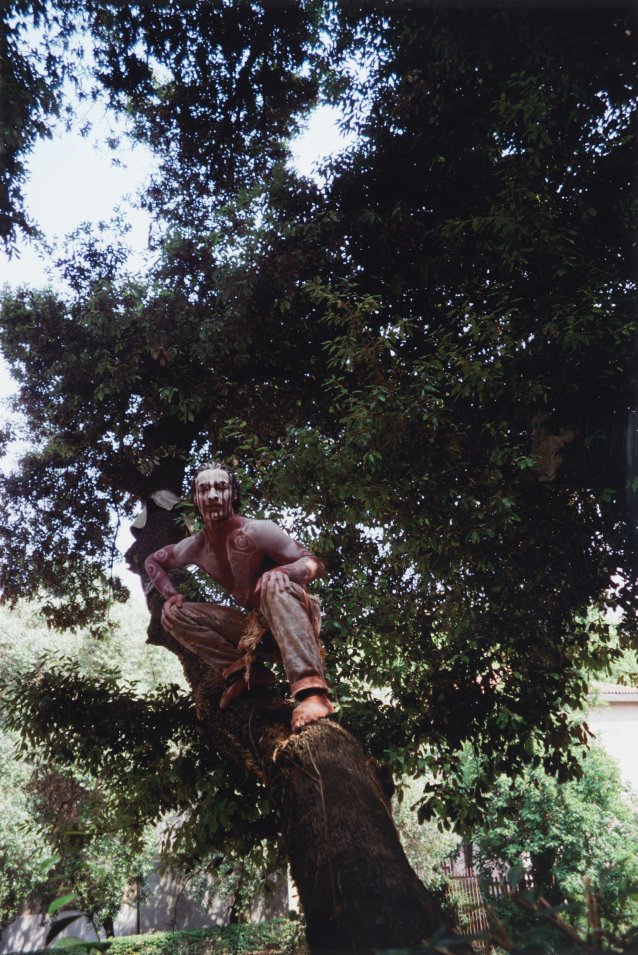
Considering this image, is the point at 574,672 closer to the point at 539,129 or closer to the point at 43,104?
the point at 539,129

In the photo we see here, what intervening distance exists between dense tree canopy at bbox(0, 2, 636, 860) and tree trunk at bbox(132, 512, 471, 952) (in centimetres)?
187

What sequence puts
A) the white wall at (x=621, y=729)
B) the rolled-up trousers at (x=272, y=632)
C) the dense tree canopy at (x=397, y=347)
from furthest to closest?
the white wall at (x=621, y=729) → the dense tree canopy at (x=397, y=347) → the rolled-up trousers at (x=272, y=632)

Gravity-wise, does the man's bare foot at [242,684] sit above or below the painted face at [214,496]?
below

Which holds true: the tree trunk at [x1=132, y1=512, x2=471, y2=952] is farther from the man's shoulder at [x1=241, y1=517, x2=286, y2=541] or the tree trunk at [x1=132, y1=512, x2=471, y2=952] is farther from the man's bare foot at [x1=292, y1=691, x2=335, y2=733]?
the man's shoulder at [x1=241, y1=517, x2=286, y2=541]

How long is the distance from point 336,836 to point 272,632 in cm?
118

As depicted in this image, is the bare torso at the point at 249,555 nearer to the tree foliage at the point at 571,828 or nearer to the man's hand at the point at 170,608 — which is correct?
the man's hand at the point at 170,608

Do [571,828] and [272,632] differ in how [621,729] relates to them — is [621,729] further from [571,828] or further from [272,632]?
[272,632]

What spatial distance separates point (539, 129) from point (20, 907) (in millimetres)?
21606

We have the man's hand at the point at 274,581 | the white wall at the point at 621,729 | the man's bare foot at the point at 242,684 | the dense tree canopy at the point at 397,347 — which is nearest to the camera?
the man's hand at the point at 274,581

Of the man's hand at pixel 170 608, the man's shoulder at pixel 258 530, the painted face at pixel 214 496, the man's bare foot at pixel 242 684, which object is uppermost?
the painted face at pixel 214 496

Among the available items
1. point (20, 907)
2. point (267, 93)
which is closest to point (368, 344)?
point (267, 93)

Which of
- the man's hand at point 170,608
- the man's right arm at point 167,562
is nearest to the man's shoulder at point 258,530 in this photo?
the man's right arm at point 167,562

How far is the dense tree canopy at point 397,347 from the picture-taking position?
216 inches

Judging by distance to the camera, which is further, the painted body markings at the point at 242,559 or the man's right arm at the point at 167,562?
the man's right arm at the point at 167,562
